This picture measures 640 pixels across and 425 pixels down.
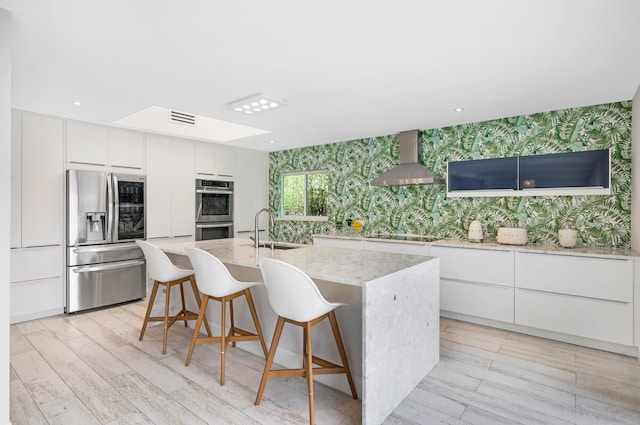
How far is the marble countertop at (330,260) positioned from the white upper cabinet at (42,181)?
5.35 feet

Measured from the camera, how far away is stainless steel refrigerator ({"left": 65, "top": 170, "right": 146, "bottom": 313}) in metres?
3.90

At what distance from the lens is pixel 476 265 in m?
3.58

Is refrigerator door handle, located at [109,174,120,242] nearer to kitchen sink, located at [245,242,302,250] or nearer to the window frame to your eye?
kitchen sink, located at [245,242,302,250]

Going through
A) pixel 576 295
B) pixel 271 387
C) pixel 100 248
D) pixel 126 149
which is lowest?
pixel 271 387

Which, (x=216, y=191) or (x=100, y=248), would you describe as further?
(x=216, y=191)

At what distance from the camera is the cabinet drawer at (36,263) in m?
3.58

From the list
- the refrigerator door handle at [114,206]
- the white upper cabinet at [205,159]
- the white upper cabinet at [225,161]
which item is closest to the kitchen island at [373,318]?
the refrigerator door handle at [114,206]

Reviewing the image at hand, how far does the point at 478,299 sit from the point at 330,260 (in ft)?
6.64

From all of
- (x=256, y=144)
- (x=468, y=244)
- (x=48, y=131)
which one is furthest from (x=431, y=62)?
(x=48, y=131)

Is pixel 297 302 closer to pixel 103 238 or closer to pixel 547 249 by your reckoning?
pixel 547 249

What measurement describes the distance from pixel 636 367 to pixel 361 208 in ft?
11.0

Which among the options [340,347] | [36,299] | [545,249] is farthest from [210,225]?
[545,249]

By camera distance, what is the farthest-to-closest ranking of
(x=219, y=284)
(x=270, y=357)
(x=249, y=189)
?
(x=249, y=189), (x=219, y=284), (x=270, y=357)

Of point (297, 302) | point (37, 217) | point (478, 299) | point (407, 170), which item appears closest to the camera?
point (297, 302)
